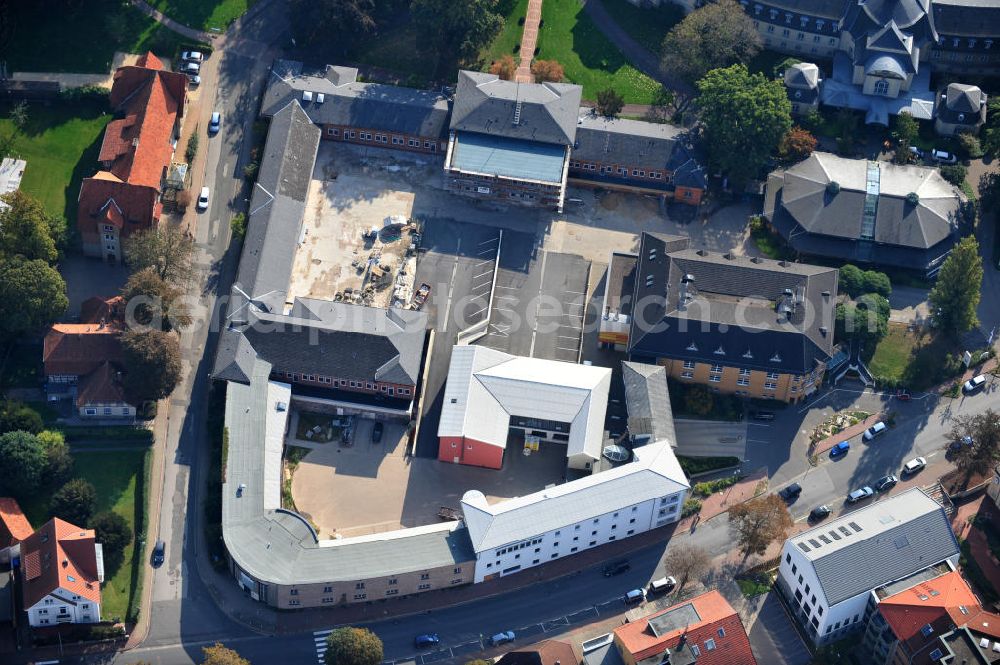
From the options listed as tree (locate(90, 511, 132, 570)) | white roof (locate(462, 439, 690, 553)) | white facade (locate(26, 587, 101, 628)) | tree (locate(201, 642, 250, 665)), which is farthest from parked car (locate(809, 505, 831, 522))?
white facade (locate(26, 587, 101, 628))

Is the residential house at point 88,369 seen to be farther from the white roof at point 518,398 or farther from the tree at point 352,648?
the tree at point 352,648

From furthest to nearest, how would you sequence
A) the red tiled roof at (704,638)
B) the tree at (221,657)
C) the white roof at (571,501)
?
1. the white roof at (571,501)
2. the red tiled roof at (704,638)
3. the tree at (221,657)

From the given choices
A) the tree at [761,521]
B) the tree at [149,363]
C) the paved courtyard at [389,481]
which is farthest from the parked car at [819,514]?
the tree at [149,363]

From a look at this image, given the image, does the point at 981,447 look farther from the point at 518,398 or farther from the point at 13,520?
the point at 13,520

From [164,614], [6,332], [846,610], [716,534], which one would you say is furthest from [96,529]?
[846,610]

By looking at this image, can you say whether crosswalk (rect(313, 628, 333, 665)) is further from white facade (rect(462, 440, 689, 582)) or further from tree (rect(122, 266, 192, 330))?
tree (rect(122, 266, 192, 330))
